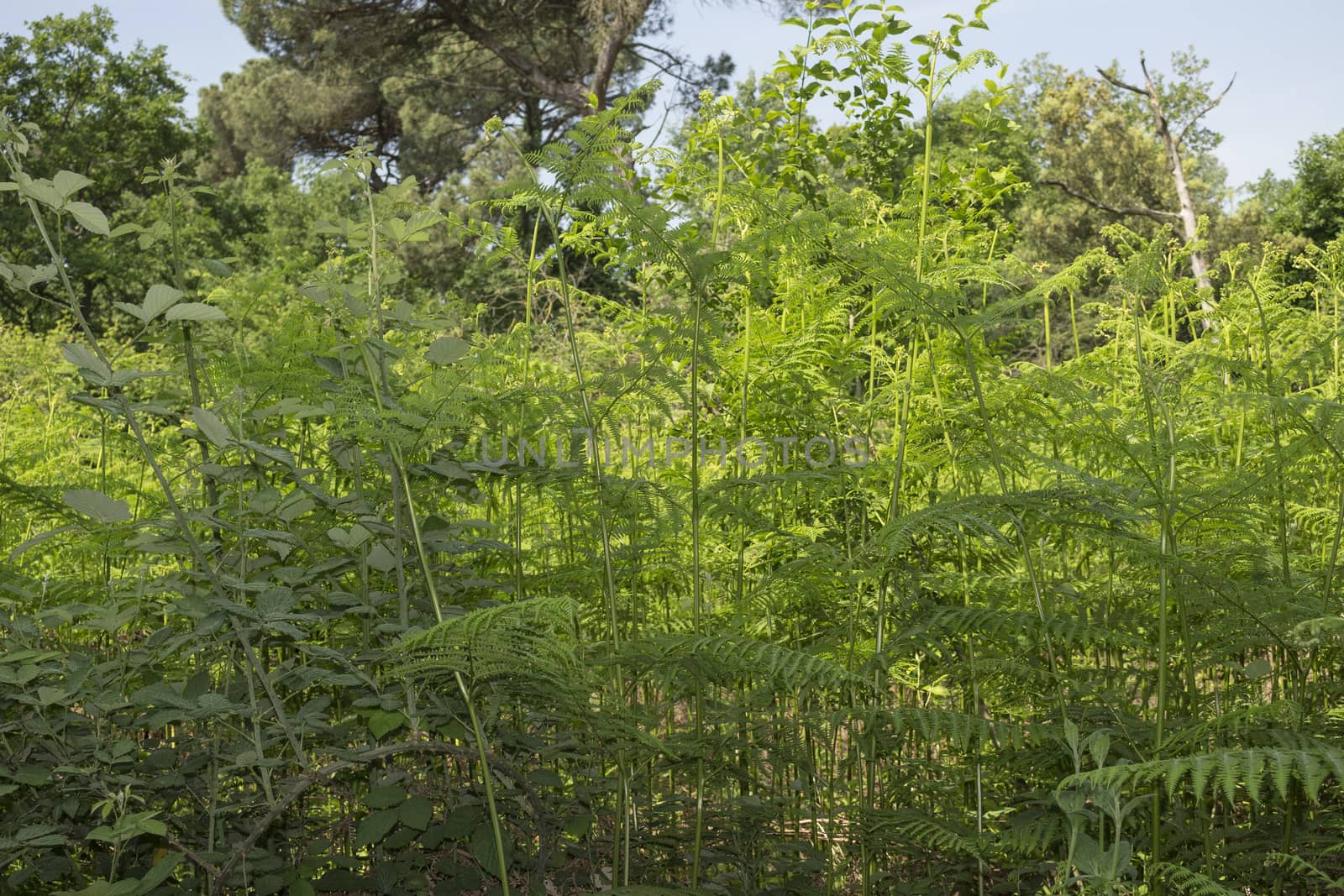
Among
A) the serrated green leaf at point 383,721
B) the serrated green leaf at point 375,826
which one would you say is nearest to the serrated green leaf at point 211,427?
the serrated green leaf at point 383,721

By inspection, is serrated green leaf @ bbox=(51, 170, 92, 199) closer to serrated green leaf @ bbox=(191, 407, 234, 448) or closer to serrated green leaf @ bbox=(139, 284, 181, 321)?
serrated green leaf @ bbox=(139, 284, 181, 321)

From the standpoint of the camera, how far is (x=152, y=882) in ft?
4.18

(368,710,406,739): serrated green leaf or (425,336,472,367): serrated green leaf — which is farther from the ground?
(425,336,472,367): serrated green leaf

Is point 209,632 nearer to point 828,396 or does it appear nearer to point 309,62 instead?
point 828,396

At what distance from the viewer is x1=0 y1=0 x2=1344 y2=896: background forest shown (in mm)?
1358

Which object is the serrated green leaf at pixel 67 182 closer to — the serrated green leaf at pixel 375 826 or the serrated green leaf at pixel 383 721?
the serrated green leaf at pixel 383 721

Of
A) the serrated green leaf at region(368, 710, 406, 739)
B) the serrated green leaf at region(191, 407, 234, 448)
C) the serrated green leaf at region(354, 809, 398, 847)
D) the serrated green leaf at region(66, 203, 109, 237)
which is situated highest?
the serrated green leaf at region(66, 203, 109, 237)

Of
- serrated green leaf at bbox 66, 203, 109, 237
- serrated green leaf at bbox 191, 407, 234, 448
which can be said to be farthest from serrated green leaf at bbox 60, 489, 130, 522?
serrated green leaf at bbox 66, 203, 109, 237

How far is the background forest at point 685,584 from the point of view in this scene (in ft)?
4.46

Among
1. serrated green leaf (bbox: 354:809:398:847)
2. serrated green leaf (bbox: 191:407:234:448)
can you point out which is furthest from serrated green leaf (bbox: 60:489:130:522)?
serrated green leaf (bbox: 354:809:398:847)

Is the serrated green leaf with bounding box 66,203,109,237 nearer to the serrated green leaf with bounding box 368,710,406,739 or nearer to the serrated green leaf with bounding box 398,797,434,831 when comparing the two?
the serrated green leaf with bounding box 368,710,406,739

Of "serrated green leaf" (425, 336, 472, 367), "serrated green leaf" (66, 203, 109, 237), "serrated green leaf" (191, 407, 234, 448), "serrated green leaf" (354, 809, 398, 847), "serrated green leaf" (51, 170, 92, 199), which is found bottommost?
"serrated green leaf" (354, 809, 398, 847)

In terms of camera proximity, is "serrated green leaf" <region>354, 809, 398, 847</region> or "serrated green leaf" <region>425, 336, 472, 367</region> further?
"serrated green leaf" <region>425, 336, 472, 367</region>

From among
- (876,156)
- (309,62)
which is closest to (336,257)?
(876,156)
